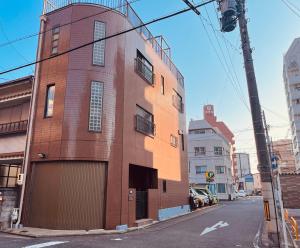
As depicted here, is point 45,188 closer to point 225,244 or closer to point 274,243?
point 225,244

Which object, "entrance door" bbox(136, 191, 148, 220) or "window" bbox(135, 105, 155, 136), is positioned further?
"window" bbox(135, 105, 155, 136)

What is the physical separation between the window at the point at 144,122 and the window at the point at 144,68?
2277 millimetres

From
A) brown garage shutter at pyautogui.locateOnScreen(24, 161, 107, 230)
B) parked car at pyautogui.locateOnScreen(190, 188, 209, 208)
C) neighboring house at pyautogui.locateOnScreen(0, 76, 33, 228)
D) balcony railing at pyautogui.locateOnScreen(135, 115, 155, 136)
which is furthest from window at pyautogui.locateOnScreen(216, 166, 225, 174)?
brown garage shutter at pyautogui.locateOnScreen(24, 161, 107, 230)

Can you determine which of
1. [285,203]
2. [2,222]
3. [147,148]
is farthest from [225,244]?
[285,203]

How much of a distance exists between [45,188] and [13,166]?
6.90 metres

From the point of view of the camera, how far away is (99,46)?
14844 millimetres

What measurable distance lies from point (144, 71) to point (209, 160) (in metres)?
35.5

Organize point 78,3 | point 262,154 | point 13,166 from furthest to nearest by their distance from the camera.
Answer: point 13,166, point 78,3, point 262,154

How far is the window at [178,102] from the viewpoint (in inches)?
940

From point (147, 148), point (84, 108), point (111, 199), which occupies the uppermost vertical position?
point (84, 108)

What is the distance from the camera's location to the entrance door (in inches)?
612

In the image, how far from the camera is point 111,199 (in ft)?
42.6

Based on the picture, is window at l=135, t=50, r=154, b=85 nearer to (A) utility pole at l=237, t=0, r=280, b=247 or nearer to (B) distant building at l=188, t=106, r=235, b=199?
(A) utility pole at l=237, t=0, r=280, b=247

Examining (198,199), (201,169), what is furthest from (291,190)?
(201,169)
